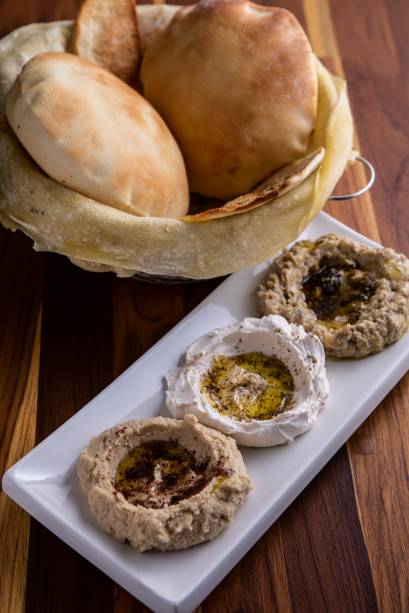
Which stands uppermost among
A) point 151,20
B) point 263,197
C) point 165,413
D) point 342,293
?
point 151,20

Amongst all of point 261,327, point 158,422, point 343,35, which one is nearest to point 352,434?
point 261,327

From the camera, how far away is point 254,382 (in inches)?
60.5

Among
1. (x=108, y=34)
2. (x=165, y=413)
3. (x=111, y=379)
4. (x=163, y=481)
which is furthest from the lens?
(x=108, y=34)

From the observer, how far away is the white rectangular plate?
129 cm

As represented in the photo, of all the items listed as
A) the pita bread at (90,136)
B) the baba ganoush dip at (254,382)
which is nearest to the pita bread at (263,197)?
the pita bread at (90,136)

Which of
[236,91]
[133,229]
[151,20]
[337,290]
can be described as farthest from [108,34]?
[337,290]

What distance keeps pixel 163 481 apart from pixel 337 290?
59 centimetres

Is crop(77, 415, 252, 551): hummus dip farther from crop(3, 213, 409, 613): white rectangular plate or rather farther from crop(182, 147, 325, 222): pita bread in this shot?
crop(182, 147, 325, 222): pita bread

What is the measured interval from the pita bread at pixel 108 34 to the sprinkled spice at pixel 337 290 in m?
0.66

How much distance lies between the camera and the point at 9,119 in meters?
1.62

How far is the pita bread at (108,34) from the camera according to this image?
183 cm

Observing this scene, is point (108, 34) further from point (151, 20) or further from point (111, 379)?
point (111, 379)

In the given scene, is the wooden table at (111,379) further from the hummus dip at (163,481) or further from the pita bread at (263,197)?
the pita bread at (263,197)

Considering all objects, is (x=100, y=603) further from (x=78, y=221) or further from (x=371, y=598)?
(x=78, y=221)
